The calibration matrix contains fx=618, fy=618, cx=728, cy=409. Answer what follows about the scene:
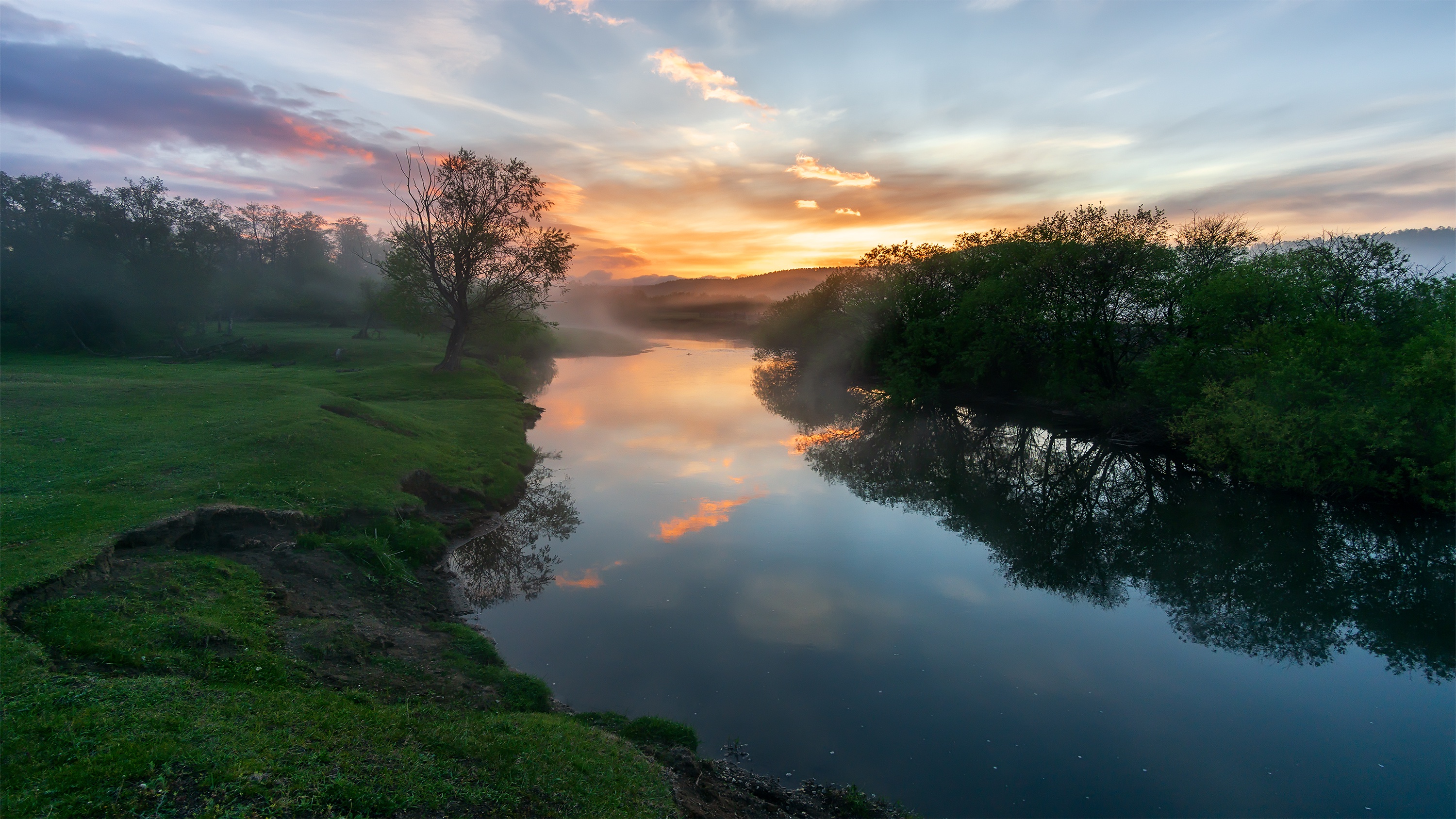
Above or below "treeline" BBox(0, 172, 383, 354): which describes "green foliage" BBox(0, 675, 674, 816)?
below

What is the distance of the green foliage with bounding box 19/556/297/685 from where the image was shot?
10.2m

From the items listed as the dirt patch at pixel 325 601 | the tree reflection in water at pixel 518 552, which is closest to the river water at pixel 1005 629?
the tree reflection in water at pixel 518 552

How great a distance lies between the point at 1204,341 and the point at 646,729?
3952cm

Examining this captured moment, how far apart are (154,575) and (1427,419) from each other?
42892mm

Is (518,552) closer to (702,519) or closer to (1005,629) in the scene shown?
(702,519)

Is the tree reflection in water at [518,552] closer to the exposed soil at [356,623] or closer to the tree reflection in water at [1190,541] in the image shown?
the exposed soil at [356,623]

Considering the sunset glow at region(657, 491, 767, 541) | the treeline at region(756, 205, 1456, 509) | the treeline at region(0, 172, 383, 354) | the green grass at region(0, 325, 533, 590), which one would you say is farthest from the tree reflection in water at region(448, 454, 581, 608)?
the treeline at region(0, 172, 383, 354)

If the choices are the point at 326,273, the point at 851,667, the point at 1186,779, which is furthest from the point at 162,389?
the point at 326,273

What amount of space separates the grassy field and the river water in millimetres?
3844

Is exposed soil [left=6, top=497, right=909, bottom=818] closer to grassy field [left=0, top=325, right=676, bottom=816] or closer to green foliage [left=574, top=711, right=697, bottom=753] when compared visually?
grassy field [left=0, top=325, right=676, bottom=816]

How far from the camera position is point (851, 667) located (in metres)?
16.5

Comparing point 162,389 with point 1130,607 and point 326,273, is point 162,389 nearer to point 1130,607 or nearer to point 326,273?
point 1130,607

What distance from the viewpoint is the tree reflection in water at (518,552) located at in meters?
20.1

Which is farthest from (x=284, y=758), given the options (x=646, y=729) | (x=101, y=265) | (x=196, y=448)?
(x=101, y=265)
